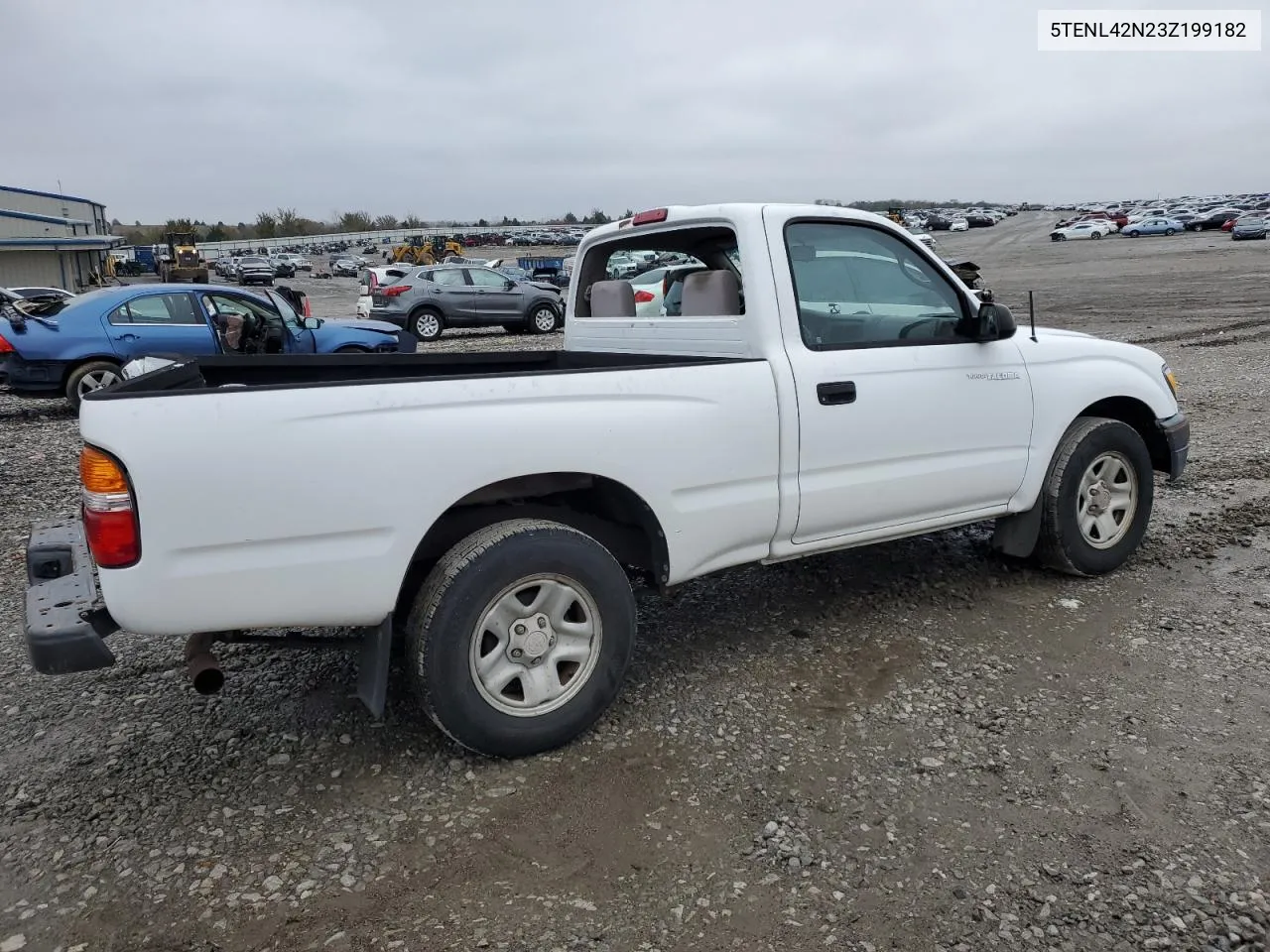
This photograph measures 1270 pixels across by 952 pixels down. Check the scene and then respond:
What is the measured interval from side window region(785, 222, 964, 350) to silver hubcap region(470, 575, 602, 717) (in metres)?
1.44

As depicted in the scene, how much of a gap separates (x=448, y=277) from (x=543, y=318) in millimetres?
2262

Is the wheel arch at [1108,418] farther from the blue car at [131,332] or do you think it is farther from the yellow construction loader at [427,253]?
the yellow construction loader at [427,253]

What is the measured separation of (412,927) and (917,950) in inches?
51.6

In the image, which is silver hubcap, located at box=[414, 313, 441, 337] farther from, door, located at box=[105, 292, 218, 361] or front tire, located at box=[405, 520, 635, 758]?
front tire, located at box=[405, 520, 635, 758]

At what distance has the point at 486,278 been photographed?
67.9 feet

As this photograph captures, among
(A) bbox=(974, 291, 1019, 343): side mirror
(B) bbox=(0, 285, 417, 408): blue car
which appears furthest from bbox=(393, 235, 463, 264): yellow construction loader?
(A) bbox=(974, 291, 1019, 343): side mirror

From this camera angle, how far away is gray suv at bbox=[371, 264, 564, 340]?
2002cm

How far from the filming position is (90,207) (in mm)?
70312

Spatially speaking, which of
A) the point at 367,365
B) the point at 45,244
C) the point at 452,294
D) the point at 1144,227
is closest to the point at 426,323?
the point at 452,294

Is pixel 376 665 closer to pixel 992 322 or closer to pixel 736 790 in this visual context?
Answer: pixel 736 790

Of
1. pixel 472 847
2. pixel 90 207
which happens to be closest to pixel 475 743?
pixel 472 847

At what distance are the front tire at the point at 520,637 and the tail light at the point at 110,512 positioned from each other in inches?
34.4

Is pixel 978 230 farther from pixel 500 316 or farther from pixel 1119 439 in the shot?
pixel 1119 439

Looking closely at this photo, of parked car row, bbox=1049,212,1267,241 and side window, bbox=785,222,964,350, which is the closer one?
side window, bbox=785,222,964,350
